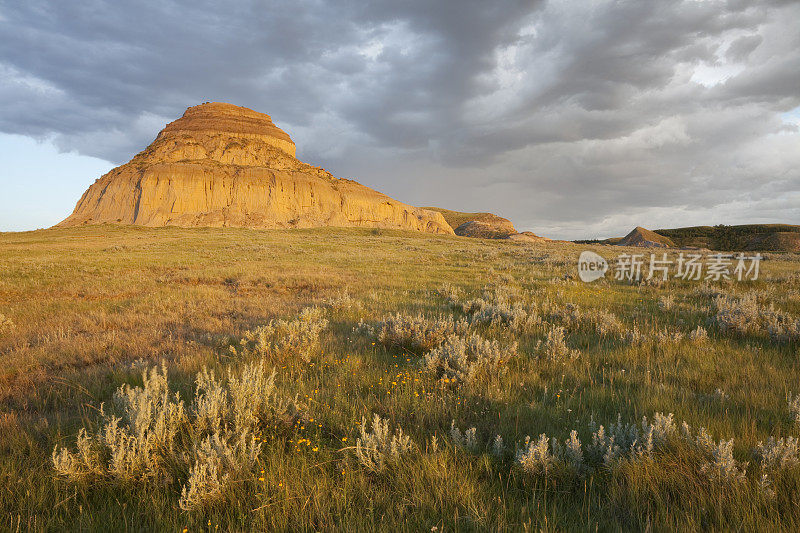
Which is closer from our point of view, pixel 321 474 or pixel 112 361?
pixel 321 474

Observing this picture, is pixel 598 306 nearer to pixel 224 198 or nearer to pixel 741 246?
pixel 741 246

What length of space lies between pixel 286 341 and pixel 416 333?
192 cm

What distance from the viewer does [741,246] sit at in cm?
5606

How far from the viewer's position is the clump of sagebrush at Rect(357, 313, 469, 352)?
4875 millimetres

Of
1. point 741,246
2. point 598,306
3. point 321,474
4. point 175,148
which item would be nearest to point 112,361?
point 321,474

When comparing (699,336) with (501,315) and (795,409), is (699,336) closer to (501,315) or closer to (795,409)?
(795,409)

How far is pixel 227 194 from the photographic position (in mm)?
97938

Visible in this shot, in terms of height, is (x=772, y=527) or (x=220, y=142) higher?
(x=220, y=142)

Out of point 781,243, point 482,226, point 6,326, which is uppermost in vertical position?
point 482,226

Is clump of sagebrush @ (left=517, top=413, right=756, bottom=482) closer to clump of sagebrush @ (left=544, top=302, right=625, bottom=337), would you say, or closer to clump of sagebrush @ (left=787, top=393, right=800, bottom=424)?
clump of sagebrush @ (left=787, top=393, right=800, bottom=424)

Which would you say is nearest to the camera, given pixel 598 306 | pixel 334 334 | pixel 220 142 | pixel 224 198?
pixel 334 334

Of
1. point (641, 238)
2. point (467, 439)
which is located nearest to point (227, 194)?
point (641, 238)

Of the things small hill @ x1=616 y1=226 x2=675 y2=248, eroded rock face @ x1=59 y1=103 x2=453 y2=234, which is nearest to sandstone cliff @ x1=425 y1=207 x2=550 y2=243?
eroded rock face @ x1=59 y1=103 x2=453 y2=234

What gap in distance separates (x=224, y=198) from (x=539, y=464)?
111 m
